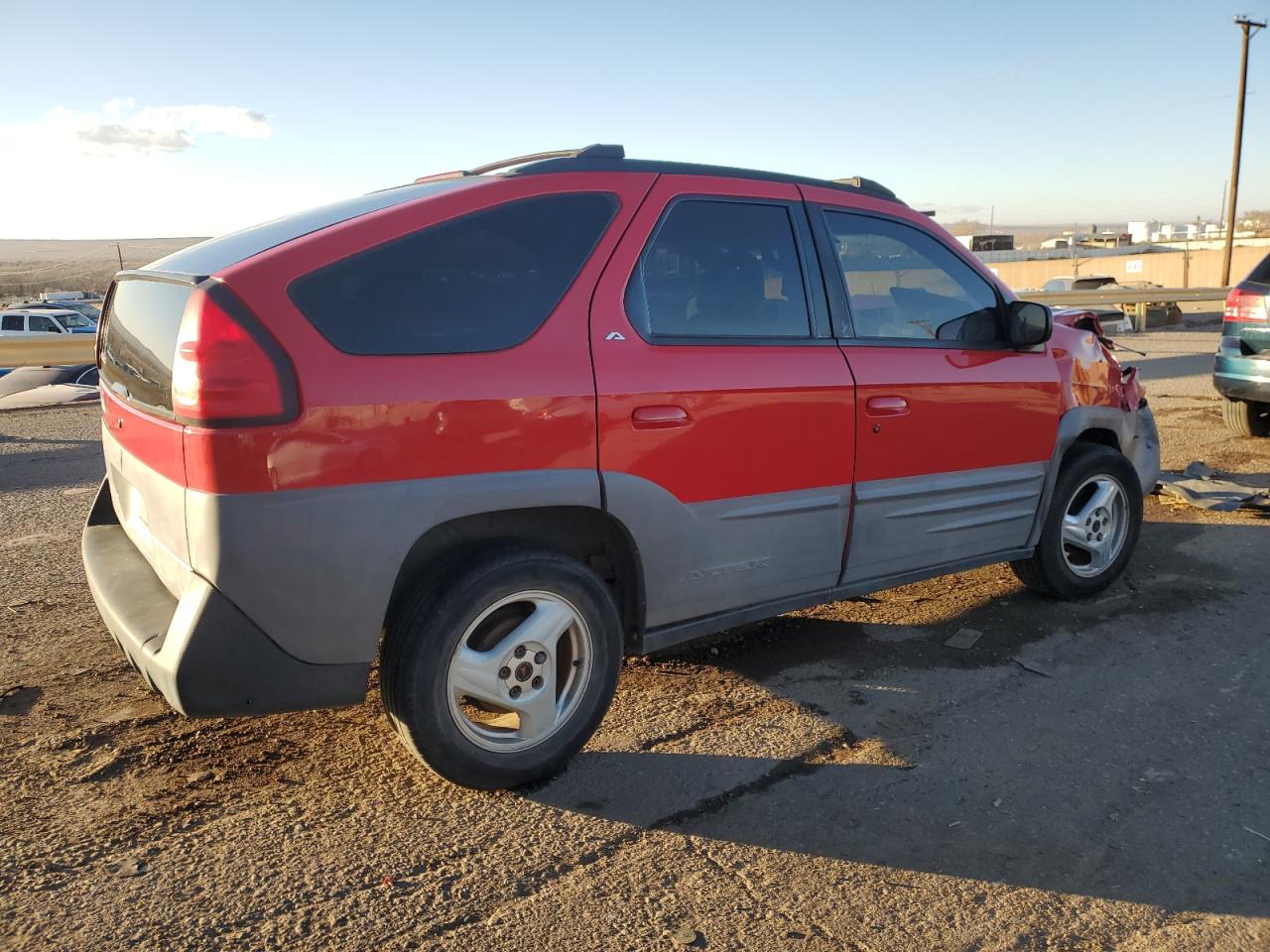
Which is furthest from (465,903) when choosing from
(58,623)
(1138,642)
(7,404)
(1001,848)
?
(7,404)

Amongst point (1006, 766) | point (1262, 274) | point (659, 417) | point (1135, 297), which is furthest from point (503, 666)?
point (1135, 297)

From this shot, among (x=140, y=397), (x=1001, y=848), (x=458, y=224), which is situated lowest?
(x=1001, y=848)

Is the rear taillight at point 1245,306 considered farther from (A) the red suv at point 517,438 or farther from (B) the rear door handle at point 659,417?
(B) the rear door handle at point 659,417

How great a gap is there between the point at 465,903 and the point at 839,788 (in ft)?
3.98

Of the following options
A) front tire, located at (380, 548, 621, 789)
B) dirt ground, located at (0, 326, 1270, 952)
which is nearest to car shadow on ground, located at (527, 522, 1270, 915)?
dirt ground, located at (0, 326, 1270, 952)

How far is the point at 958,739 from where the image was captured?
3480 mm

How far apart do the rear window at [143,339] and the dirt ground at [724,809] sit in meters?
1.18

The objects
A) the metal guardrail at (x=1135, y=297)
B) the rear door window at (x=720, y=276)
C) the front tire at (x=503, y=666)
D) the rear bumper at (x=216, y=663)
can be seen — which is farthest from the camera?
the metal guardrail at (x=1135, y=297)

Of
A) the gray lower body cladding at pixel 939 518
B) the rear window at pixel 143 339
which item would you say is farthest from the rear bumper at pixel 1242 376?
the rear window at pixel 143 339

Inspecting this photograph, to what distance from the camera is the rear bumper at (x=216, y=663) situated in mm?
2629

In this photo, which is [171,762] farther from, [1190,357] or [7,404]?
[1190,357]

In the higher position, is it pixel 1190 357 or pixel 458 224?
pixel 458 224

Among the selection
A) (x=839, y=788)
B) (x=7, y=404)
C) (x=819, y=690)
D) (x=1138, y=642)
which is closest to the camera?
(x=839, y=788)

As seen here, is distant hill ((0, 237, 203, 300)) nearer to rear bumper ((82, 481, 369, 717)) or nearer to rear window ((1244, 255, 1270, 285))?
rear window ((1244, 255, 1270, 285))
